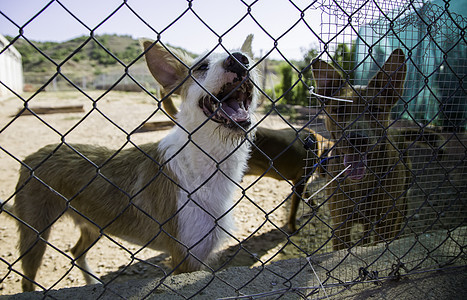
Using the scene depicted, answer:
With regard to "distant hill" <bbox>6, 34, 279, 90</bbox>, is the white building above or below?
below

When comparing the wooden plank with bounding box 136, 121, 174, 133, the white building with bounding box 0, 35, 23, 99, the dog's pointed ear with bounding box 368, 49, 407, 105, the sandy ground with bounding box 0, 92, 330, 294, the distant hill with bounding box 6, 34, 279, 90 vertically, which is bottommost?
the sandy ground with bounding box 0, 92, 330, 294

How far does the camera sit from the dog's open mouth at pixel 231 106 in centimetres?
232

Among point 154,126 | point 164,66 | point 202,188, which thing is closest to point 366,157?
point 202,188

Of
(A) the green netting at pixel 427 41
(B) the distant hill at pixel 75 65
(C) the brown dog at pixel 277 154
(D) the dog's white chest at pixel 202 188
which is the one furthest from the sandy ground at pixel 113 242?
(B) the distant hill at pixel 75 65

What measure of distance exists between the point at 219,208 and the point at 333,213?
1115mm

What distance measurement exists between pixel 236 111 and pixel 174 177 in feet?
2.55

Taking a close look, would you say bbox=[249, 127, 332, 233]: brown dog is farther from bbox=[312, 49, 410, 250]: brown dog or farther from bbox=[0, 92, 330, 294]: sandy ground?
bbox=[312, 49, 410, 250]: brown dog

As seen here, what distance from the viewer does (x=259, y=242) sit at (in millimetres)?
4398

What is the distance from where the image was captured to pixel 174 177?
2.62 meters

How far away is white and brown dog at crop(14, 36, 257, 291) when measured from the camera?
244 cm

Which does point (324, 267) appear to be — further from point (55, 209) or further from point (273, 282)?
point (55, 209)

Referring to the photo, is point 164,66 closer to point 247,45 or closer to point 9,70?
point 247,45

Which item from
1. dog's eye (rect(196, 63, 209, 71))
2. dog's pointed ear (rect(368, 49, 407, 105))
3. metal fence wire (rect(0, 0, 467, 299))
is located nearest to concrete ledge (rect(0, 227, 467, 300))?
metal fence wire (rect(0, 0, 467, 299))

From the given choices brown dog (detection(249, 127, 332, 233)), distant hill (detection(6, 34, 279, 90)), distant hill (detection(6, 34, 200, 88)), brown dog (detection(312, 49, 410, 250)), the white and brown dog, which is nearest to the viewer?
the white and brown dog
